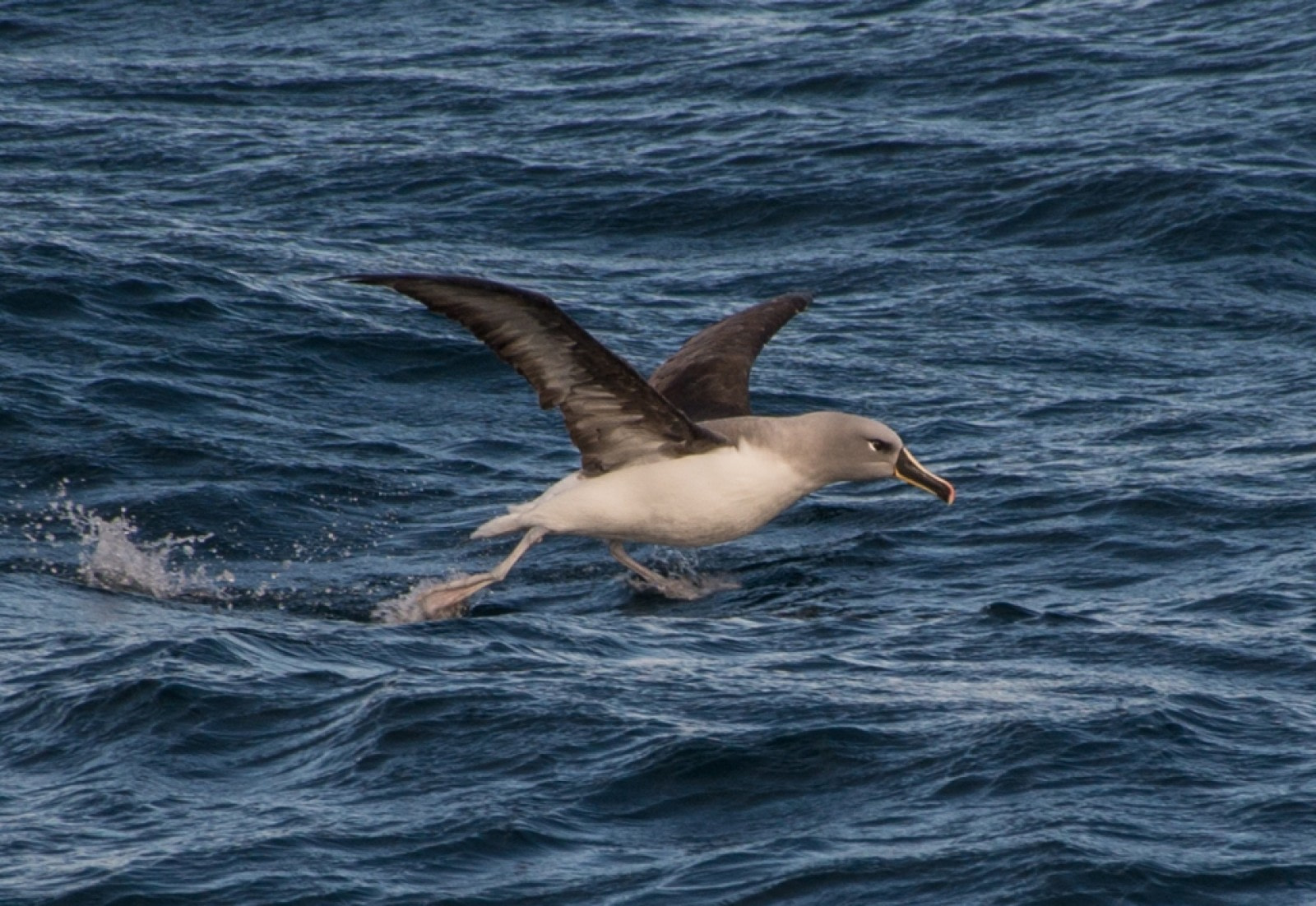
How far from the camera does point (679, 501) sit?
11.2 m

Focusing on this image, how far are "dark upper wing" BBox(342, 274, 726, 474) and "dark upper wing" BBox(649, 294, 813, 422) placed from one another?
115 cm

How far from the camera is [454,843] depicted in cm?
804

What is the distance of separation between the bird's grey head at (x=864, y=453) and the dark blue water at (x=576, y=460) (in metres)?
0.60

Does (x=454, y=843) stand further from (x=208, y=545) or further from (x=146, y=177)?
(x=146, y=177)

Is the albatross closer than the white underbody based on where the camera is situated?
Yes

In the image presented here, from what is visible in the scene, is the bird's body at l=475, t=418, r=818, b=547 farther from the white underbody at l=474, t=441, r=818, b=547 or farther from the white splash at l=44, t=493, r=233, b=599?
the white splash at l=44, t=493, r=233, b=599

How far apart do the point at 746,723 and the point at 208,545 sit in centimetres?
464

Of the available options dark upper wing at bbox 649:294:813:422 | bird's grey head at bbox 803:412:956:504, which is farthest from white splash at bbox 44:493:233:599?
bird's grey head at bbox 803:412:956:504

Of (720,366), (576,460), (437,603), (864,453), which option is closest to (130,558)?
(437,603)

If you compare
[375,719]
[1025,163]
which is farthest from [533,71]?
[375,719]

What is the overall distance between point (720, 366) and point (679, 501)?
2.08 meters

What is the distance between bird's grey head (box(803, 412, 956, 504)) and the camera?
37.9 ft

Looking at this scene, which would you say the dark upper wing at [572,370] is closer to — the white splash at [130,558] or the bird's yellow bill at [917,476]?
the bird's yellow bill at [917,476]

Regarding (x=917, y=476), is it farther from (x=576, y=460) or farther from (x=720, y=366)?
(x=576, y=460)
